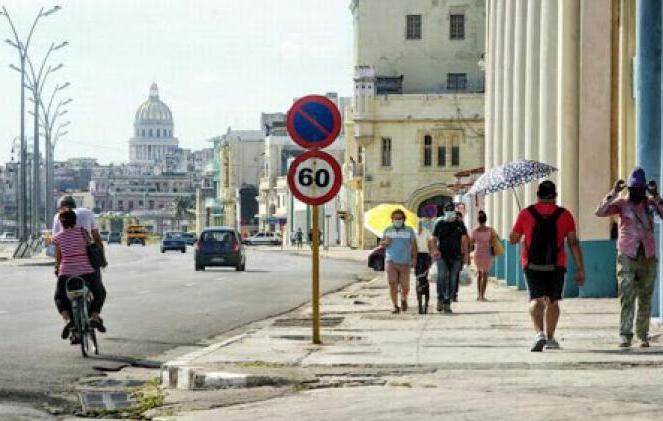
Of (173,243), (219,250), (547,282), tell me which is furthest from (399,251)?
(173,243)

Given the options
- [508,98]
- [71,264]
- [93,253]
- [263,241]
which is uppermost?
[508,98]

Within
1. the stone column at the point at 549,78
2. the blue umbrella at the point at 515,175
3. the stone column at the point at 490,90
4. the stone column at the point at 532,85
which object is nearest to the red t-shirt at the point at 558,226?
the blue umbrella at the point at 515,175

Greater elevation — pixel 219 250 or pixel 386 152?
pixel 386 152

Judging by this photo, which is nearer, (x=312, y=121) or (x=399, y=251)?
(x=312, y=121)

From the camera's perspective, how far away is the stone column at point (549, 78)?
32562 mm

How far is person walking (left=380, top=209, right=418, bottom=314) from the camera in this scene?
26500mm

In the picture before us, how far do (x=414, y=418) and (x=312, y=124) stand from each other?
7582 mm

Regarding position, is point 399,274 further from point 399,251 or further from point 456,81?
point 456,81

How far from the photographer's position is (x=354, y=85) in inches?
3708

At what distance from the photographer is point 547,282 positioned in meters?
17.3

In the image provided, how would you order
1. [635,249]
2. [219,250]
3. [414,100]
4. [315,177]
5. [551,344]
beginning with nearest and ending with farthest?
[635,249]
[551,344]
[315,177]
[219,250]
[414,100]

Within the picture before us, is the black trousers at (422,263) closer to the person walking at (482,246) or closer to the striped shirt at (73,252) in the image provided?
the person walking at (482,246)

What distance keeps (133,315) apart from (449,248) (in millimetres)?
5134

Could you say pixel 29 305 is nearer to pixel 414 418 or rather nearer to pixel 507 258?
pixel 507 258
